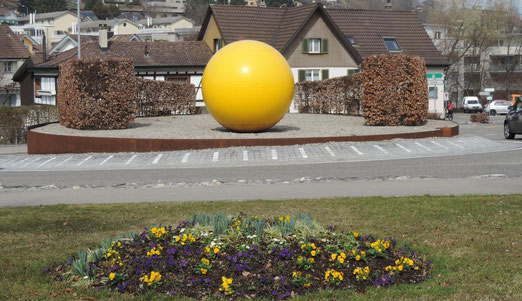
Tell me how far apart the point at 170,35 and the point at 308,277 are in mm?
122963

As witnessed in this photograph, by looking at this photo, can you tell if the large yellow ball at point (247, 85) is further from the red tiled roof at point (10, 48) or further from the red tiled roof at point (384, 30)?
the red tiled roof at point (10, 48)

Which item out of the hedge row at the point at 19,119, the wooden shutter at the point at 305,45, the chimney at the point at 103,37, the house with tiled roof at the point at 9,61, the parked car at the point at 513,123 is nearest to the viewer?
the parked car at the point at 513,123

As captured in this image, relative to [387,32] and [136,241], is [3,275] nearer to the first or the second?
[136,241]

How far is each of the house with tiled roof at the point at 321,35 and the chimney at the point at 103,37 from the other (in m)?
7.87

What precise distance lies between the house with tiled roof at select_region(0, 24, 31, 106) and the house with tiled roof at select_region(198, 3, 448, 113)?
88.5 ft

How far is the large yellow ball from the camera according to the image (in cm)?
2186

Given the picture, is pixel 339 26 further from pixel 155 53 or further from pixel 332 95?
pixel 332 95

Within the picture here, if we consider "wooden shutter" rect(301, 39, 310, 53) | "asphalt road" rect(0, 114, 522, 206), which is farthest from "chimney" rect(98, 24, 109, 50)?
"asphalt road" rect(0, 114, 522, 206)

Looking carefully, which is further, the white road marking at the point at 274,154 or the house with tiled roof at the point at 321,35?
the house with tiled roof at the point at 321,35

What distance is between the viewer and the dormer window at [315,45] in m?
52.6

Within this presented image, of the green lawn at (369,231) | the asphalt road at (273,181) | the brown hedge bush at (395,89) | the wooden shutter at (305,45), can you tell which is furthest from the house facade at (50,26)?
the green lawn at (369,231)

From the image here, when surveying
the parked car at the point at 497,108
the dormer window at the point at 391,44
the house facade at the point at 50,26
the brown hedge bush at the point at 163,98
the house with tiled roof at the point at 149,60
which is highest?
the house facade at the point at 50,26

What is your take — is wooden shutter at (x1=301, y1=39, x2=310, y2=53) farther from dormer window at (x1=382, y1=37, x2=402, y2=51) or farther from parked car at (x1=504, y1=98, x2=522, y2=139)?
parked car at (x1=504, y1=98, x2=522, y2=139)

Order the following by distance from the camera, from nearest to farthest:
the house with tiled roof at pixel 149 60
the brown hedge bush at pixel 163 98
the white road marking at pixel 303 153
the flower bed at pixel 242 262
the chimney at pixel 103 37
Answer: the flower bed at pixel 242 262 → the white road marking at pixel 303 153 → the brown hedge bush at pixel 163 98 → the chimney at pixel 103 37 → the house with tiled roof at pixel 149 60
